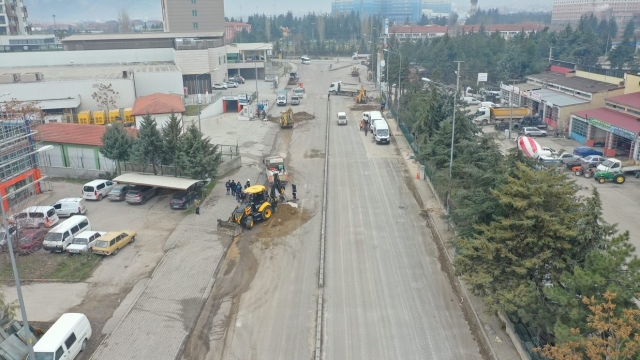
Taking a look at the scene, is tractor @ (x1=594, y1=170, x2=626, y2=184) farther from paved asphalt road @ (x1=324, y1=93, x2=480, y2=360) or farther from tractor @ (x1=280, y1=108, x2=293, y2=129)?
tractor @ (x1=280, y1=108, x2=293, y2=129)

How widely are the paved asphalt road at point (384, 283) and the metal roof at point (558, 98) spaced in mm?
21402

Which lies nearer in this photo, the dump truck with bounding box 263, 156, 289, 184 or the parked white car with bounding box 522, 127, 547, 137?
the dump truck with bounding box 263, 156, 289, 184

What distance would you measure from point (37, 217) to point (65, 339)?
1186cm

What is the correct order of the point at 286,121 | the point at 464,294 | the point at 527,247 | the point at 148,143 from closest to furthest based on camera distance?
1. the point at 527,247
2. the point at 464,294
3. the point at 148,143
4. the point at 286,121

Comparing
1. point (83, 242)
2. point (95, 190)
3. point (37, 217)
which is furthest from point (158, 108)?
point (83, 242)

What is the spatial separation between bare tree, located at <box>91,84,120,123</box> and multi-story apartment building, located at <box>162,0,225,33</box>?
3825 centimetres

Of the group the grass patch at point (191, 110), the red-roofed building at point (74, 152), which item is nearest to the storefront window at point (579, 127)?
the red-roofed building at point (74, 152)

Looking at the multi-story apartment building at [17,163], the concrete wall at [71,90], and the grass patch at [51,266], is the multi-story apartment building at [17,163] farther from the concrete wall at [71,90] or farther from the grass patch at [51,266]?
the concrete wall at [71,90]

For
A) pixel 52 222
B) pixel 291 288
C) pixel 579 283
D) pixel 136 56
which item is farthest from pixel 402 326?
pixel 136 56

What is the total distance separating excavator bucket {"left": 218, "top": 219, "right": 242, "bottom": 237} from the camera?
76.5ft

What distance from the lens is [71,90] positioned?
1892 inches

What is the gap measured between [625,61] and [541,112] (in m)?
29.3

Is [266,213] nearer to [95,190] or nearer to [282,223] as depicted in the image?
[282,223]

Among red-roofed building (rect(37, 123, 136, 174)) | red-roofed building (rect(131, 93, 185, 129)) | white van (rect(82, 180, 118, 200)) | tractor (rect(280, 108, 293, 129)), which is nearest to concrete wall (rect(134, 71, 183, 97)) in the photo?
red-roofed building (rect(131, 93, 185, 129))
